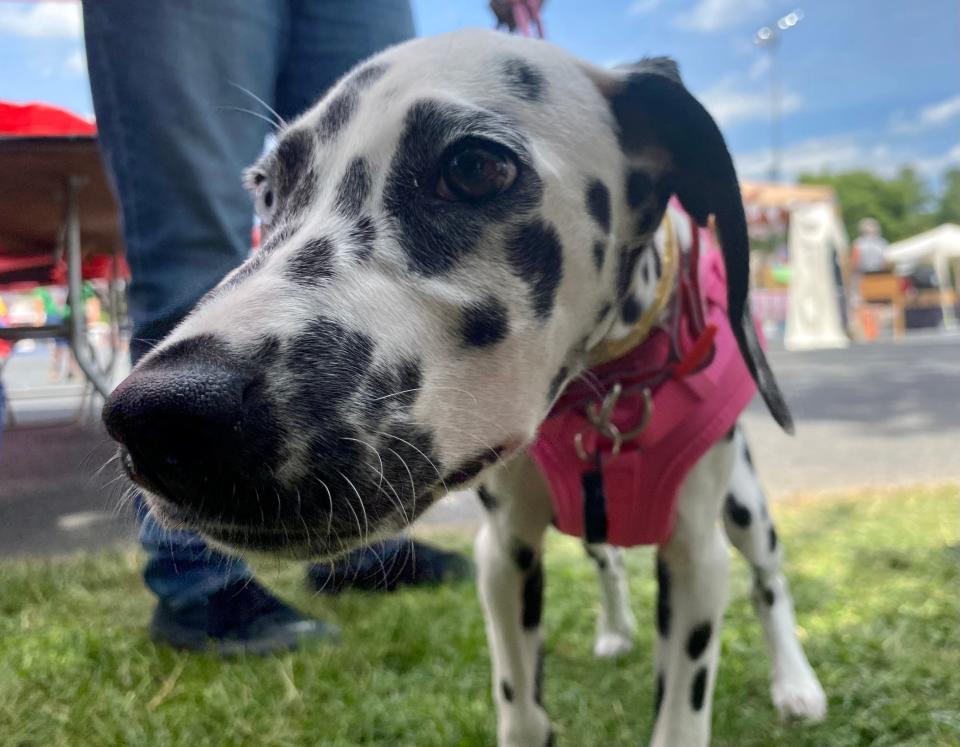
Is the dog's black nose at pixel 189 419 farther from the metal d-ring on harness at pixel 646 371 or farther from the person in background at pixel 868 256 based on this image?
the person in background at pixel 868 256

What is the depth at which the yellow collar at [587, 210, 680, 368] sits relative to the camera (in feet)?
5.36

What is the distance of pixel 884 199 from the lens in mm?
46781

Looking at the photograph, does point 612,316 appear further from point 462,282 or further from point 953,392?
point 953,392

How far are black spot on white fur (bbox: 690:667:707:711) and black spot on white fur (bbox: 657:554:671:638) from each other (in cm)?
10

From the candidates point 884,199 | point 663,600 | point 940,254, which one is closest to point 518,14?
point 663,600

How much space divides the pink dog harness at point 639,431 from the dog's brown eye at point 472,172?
0.51m

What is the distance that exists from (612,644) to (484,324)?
145 centimetres

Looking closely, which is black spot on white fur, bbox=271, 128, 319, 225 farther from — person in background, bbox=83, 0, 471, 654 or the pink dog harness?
the pink dog harness

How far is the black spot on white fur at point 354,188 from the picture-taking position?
1.25m

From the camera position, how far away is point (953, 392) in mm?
7426

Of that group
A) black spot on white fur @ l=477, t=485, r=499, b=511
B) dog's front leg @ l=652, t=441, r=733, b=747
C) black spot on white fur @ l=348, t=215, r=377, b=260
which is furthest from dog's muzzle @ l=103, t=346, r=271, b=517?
dog's front leg @ l=652, t=441, r=733, b=747

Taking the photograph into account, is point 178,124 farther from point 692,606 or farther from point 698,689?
point 698,689

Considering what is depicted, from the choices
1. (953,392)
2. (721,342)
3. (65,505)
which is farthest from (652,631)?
(953,392)

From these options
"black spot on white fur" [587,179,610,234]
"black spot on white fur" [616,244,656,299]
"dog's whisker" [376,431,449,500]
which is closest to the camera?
"dog's whisker" [376,431,449,500]
